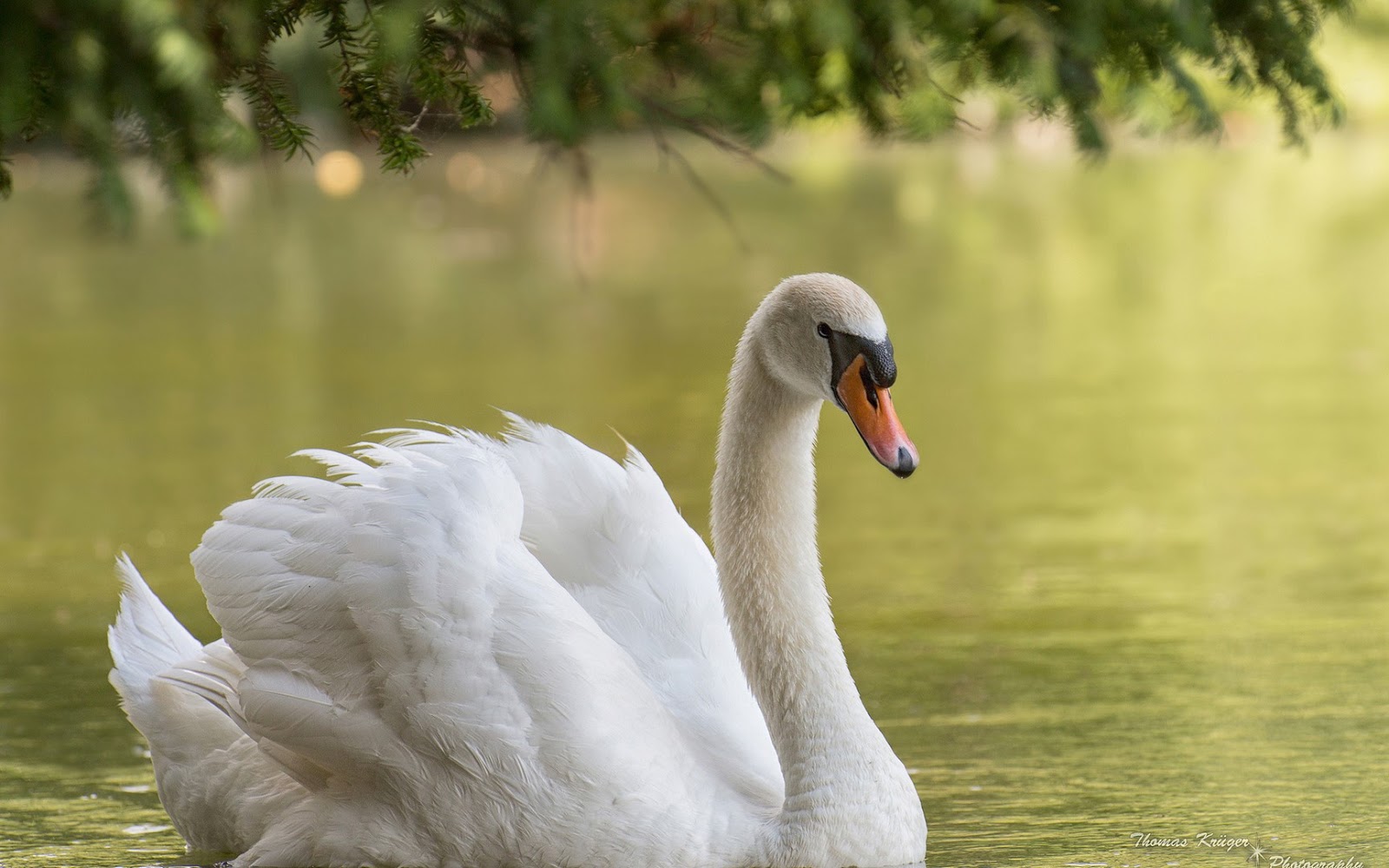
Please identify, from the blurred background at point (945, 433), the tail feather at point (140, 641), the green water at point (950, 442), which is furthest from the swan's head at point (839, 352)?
the tail feather at point (140, 641)

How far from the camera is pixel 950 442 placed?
1180 cm

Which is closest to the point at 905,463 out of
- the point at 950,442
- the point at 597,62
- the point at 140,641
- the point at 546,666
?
the point at 546,666

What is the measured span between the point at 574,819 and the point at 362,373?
1003 cm

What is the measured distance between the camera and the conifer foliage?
3.46 metres

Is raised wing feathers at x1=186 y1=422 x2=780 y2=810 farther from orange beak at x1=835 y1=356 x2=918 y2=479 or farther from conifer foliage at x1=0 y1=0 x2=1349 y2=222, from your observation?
conifer foliage at x1=0 y1=0 x2=1349 y2=222

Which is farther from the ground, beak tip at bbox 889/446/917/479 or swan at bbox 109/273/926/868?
beak tip at bbox 889/446/917/479

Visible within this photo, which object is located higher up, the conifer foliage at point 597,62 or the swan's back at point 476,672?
the conifer foliage at point 597,62

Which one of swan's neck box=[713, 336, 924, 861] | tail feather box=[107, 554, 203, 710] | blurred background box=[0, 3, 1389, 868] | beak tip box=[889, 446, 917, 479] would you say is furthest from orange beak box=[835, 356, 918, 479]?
tail feather box=[107, 554, 203, 710]

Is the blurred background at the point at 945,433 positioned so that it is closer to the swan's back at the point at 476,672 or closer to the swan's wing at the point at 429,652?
the swan's back at the point at 476,672

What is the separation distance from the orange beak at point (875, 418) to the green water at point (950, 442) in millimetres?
680

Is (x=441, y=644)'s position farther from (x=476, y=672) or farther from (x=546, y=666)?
(x=546, y=666)

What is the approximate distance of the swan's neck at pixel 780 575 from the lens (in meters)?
5.30

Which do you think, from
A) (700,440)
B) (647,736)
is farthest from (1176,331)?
(647,736)

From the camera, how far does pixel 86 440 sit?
1285cm
